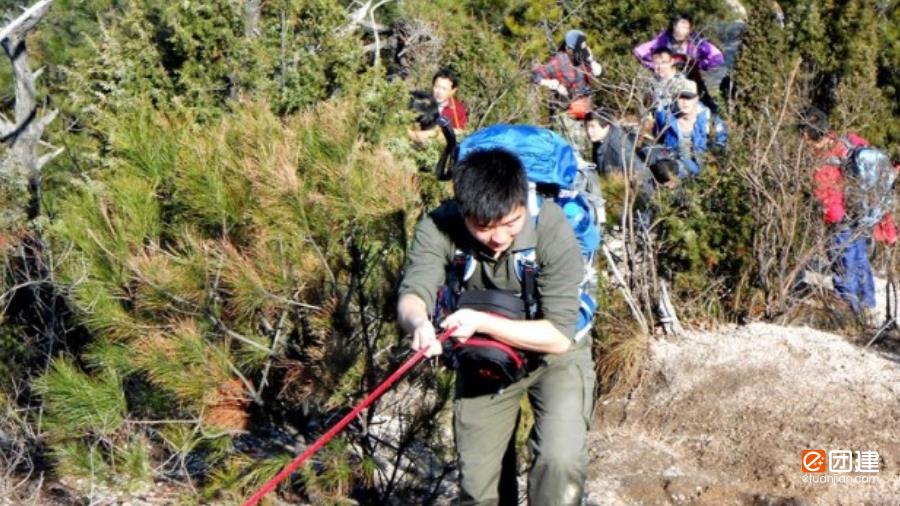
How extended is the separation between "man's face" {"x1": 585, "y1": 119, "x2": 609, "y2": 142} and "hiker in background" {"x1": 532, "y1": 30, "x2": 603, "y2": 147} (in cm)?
21

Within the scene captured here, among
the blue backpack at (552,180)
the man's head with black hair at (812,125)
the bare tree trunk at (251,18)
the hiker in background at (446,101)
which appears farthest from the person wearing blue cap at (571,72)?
the blue backpack at (552,180)

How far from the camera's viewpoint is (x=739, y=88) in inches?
333

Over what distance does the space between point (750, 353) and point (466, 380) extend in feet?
9.02

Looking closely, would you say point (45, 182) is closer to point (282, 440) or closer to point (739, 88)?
point (282, 440)

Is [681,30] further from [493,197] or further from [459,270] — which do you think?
[493,197]

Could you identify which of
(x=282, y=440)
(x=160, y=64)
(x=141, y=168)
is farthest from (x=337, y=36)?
(x=282, y=440)

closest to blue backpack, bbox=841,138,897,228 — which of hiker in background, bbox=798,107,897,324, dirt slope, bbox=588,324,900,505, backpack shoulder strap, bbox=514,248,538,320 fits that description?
hiker in background, bbox=798,107,897,324

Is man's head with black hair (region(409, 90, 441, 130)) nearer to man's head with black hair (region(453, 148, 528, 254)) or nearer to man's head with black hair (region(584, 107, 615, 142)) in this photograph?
man's head with black hair (region(584, 107, 615, 142))

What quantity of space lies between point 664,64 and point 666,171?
1.51 metres

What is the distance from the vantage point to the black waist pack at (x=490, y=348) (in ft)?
12.3

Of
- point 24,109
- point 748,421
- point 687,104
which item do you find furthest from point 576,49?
point 24,109

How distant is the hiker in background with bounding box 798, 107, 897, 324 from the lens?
6617mm

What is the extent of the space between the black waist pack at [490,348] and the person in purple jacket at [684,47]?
4.95 metres

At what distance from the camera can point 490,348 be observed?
376cm
